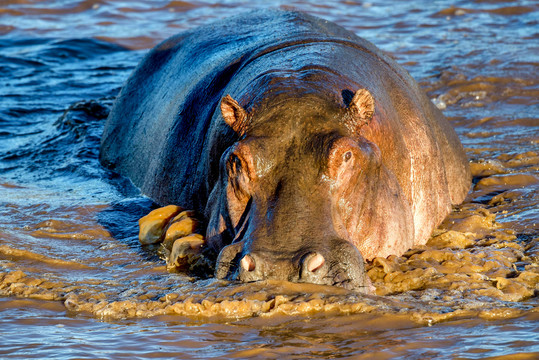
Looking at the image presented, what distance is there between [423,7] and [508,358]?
550 inches

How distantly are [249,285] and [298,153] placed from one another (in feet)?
2.73

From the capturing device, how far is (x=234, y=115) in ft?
17.1

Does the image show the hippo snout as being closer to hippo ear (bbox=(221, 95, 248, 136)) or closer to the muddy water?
the muddy water

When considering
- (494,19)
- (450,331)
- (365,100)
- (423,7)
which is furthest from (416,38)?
(450,331)

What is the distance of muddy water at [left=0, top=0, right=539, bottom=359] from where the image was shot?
13.4 ft

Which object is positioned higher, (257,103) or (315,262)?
(257,103)

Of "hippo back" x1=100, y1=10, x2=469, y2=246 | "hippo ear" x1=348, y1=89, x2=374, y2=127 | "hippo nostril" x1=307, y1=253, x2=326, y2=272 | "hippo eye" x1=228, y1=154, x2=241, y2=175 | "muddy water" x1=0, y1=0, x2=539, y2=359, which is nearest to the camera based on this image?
"muddy water" x1=0, y1=0, x2=539, y2=359

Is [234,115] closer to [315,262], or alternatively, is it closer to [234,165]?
[234,165]

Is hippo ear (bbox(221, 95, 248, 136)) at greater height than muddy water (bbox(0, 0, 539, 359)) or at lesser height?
greater

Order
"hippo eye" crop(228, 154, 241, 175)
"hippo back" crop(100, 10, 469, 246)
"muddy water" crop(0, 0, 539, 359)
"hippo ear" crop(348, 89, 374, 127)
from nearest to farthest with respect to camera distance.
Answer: "muddy water" crop(0, 0, 539, 359) → "hippo eye" crop(228, 154, 241, 175) → "hippo ear" crop(348, 89, 374, 127) → "hippo back" crop(100, 10, 469, 246)

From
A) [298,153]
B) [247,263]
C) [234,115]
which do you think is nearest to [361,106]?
[298,153]

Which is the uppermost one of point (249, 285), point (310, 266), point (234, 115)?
point (234, 115)

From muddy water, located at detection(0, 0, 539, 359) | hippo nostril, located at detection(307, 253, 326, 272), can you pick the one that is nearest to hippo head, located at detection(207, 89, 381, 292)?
hippo nostril, located at detection(307, 253, 326, 272)

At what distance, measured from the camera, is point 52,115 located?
11.0 metres
